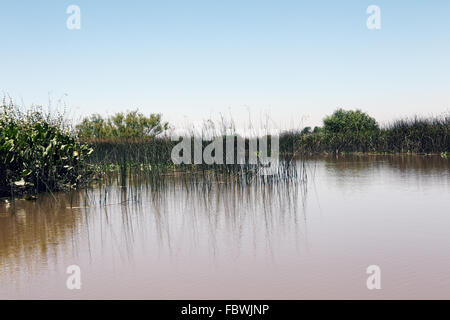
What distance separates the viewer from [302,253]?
14.5 feet

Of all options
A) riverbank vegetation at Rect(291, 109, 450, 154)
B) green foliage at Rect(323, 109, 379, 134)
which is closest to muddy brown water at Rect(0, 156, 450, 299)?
riverbank vegetation at Rect(291, 109, 450, 154)

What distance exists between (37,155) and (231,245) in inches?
208

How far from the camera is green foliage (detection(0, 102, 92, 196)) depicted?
8.24m

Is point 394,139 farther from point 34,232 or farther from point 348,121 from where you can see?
point 34,232

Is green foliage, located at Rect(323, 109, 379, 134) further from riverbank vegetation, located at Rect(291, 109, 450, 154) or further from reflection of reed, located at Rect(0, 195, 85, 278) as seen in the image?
reflection of reed, located at Rect(0, 195, 85, 278)

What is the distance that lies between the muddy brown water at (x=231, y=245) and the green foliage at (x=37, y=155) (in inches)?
22.3

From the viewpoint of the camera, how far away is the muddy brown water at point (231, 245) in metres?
3.55

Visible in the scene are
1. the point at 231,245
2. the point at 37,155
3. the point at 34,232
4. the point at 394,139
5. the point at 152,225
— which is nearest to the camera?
the point at 231,245

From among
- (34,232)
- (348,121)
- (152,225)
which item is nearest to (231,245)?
(152,225)

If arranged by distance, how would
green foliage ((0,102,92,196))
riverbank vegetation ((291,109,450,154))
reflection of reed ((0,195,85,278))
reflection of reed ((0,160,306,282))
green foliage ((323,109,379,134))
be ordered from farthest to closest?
green foliage ((323,109,379,134)) → riverbank vegetation ((291,109,450,154)) → green foliage ((0,102,92,196)) → reflection of reed ((0,160,306,282)) → reflection of reed ((0,195,85,278))

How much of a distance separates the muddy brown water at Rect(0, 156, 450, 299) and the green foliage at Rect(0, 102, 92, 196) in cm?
57

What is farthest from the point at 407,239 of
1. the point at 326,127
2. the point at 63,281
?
the point at 326,127

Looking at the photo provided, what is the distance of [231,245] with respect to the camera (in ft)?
15.7
